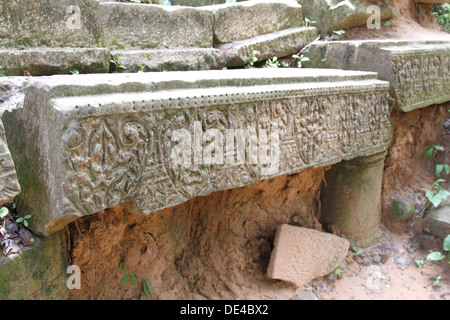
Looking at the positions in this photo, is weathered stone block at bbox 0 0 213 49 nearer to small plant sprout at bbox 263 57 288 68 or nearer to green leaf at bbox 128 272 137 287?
small plant sprout at bbox 263 57 288 68

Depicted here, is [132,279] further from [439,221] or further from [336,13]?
[336,13]

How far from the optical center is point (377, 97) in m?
2.91

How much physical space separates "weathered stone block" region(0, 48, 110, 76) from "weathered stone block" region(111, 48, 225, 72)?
16 cm

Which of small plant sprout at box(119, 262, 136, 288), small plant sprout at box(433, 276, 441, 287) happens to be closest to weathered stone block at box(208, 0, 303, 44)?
small plant sprout at box(119, 262, 136, 288)

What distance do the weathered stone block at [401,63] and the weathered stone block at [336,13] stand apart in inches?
20.8

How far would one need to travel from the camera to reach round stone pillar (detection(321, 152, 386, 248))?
126 inches

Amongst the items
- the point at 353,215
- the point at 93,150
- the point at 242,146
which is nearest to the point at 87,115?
the point at 93,150

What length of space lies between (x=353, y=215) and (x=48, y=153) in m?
2.58

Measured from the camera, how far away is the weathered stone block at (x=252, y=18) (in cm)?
310

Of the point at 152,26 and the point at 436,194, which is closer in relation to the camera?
the point at 152,26

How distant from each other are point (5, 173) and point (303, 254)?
6.95 ft

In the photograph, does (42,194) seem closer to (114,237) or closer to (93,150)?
(93,150)

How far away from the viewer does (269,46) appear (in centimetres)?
332

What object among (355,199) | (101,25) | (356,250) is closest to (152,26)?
(101,25)
